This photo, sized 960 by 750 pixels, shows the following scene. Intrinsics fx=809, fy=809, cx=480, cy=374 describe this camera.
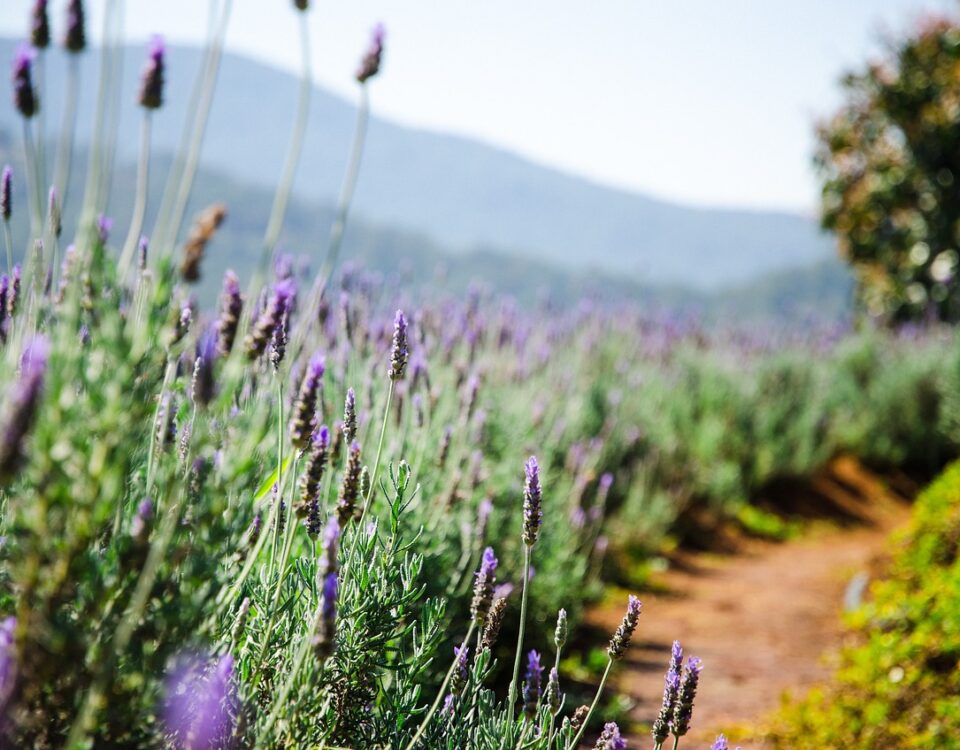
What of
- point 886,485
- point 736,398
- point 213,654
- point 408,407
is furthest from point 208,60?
point 886,485

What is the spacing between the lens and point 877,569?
5016mm

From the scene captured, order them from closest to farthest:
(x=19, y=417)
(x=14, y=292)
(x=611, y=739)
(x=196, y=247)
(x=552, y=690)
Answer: (x=19, y=417) < (x=196, y=247) < (x=611, y=739) < (x=552, y=690) < (x=14, y=292)

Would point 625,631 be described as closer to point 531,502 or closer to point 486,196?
point 531,502

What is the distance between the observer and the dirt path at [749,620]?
329 centimetres

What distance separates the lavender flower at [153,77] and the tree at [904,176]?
13.0 meters

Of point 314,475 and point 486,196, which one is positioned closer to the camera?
point 314,475

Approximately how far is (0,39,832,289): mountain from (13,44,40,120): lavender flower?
43546mm

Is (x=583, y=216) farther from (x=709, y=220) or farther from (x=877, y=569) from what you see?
(x=877, y=569)

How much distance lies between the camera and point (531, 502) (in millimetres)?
1387

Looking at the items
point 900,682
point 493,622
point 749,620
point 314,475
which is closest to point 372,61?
point 314,475

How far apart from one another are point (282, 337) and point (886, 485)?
8464mm

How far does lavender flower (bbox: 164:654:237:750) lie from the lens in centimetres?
106

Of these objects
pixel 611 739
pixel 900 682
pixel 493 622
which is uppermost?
pixel 493 622

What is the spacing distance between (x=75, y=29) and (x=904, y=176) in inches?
552
